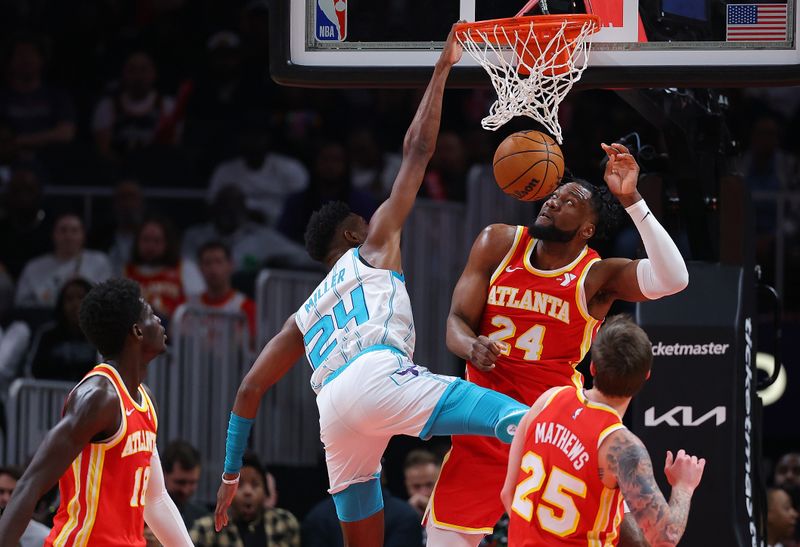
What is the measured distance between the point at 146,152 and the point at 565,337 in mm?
6505

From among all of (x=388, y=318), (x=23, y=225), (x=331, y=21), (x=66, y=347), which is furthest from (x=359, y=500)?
(x=23, y=225)

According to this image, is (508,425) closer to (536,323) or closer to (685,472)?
(685,472)

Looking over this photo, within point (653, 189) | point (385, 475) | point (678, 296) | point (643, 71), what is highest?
point (643, 71)

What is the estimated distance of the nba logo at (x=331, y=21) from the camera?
6168 mm

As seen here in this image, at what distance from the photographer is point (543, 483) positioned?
4629 millimetres

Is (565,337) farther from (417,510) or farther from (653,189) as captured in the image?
(417,510)

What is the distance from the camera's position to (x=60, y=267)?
33.7ft

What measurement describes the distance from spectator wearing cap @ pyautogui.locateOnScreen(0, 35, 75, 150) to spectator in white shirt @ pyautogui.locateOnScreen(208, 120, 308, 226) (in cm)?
163

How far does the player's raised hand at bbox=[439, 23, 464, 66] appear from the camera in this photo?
567 cm

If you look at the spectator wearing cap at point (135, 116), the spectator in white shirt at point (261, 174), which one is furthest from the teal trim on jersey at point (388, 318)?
the spectator wearing cap at point (135, 116)

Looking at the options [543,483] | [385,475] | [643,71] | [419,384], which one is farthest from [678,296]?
[385,475]

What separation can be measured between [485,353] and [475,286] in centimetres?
55

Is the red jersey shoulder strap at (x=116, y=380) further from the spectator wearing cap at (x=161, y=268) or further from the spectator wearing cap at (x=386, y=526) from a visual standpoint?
the spectator wearing cap at (x=161, y=268)

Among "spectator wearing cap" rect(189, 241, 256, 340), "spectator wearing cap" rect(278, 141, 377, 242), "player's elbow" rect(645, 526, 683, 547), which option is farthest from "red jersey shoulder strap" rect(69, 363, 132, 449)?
"spectator wearing cap" rect(278, 141, 377, 242)
